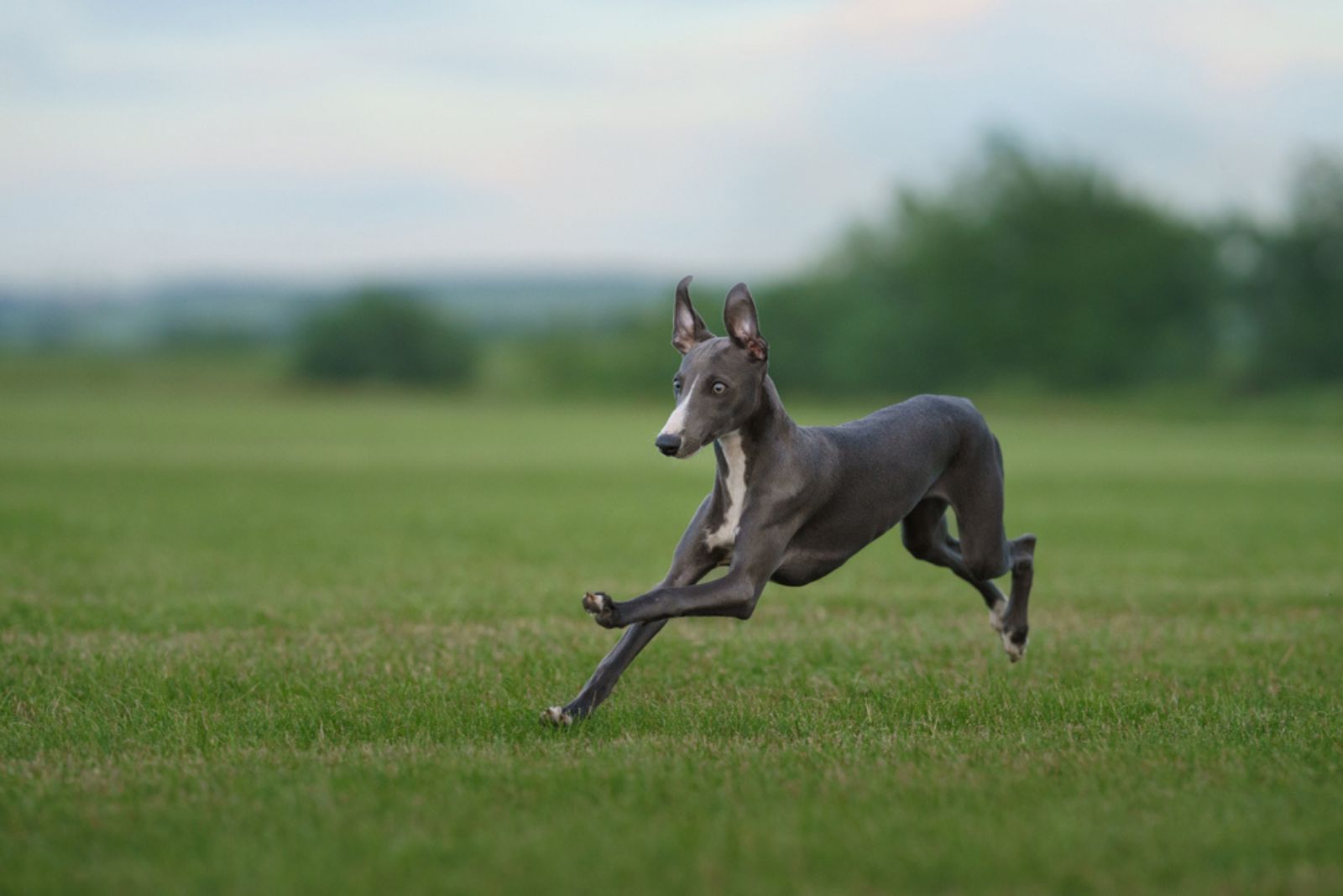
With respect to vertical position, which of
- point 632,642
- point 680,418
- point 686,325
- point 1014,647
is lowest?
point 1014,647

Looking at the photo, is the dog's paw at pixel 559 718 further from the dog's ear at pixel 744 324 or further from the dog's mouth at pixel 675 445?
the dog's ear at pixel 744 324

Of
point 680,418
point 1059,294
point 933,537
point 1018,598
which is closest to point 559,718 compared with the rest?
point 680,418

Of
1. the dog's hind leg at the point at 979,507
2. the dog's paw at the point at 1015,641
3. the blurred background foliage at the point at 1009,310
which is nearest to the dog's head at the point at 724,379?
the dog's hind leg at the point at 979,507

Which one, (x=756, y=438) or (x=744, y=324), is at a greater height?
(x=744, y=324)

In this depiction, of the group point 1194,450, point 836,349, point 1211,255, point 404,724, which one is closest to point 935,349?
point 836,349

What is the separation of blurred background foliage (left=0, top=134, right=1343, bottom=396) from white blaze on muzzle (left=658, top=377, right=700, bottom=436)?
74.4m

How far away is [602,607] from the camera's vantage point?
6.20m

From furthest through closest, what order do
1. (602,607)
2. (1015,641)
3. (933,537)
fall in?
(1015,641), (933,537), (602,607)

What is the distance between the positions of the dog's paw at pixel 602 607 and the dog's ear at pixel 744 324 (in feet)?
4.61

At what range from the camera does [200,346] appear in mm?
128250

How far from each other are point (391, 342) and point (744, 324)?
116 meters

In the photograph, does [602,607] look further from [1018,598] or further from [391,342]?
[391,342]

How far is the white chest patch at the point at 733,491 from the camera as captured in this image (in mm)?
6988

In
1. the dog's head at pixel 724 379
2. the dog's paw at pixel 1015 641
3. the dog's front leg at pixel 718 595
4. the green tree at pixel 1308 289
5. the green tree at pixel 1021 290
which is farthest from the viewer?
the green tree at pixel 1021 290
